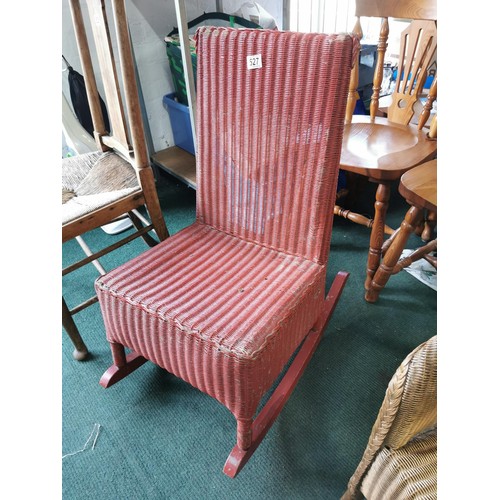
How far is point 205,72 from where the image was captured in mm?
1104

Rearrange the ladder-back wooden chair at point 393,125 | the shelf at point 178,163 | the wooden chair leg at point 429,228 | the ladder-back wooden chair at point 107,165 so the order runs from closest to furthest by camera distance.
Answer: the ladder-back wooden chair at point 107,165, the ladder-back wooden chair at point 393,125, the wooden chair leg at point 429,228, the shelf at point 178,163

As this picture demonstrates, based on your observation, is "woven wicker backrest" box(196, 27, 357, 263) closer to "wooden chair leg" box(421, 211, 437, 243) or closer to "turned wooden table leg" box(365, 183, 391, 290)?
"turned wooden table leg" box(365, 183, 391, 290)

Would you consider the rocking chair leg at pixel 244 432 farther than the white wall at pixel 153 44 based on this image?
No

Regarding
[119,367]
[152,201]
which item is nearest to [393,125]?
[152,201]

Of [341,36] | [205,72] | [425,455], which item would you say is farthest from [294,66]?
[425,455]

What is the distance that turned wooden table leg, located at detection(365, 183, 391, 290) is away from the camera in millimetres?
1424

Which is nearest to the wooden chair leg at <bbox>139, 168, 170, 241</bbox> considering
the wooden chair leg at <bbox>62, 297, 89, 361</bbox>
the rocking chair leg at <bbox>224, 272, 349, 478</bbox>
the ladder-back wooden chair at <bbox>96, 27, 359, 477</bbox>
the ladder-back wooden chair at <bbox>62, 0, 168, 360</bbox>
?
the ladder-back wooden chair at <bbox>62, 0, 168, 360</bbox>

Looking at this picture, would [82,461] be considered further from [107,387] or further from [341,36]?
[341,36]

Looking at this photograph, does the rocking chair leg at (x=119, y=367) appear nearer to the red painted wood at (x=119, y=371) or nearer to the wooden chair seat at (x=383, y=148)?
the red painted wood at (x=119, y=371)

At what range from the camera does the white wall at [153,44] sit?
1922 mm

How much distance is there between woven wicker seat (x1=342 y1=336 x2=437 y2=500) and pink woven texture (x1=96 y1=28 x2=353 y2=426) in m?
0.29

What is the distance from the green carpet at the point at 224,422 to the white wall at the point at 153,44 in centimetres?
128

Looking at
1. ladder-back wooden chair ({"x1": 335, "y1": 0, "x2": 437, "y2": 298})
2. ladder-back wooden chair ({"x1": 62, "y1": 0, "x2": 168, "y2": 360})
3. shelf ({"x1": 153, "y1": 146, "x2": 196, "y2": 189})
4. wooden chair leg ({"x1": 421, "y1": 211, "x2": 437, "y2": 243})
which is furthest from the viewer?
shelf ({"x1": 153, "y1": 146, "x2": 196, "y2": 189})

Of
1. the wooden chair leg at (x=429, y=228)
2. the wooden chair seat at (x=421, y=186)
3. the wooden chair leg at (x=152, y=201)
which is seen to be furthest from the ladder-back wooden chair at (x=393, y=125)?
the wooden chair leg at (x=152, y=201)
